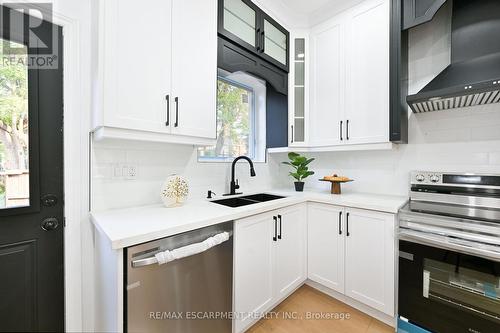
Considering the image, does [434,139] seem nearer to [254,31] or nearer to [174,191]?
[254,31]

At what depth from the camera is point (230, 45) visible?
5.48ft

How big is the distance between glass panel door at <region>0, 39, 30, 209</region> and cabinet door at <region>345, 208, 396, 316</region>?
6.81ft

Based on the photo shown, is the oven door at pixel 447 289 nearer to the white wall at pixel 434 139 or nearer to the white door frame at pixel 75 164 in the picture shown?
the white wall at pixel 434 139

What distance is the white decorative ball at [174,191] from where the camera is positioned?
4.62 ft

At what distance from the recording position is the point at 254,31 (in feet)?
6.05

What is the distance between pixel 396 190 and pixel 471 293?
975 mm

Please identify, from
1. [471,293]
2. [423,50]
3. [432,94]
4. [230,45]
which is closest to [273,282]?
[471,293]

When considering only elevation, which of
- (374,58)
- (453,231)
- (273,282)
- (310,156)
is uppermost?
(374,58)

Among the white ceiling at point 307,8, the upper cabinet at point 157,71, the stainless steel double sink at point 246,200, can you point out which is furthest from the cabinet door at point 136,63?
the white ceiling at point 307,8

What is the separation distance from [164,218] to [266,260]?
0.82 metres

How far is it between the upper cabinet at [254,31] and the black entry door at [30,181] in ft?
3.53

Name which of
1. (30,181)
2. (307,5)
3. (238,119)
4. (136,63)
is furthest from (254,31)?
(30,181)

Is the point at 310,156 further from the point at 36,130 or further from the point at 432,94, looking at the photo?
the point at 36,130

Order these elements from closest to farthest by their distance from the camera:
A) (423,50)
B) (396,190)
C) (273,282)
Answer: (273,282)
(423,50)
(396,190)
